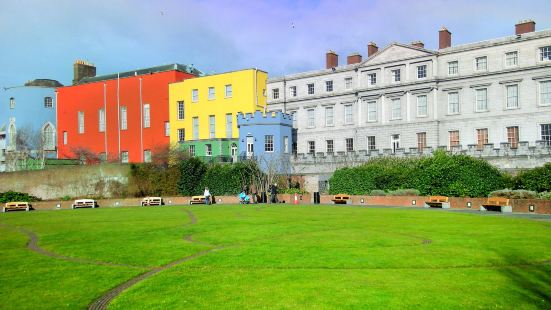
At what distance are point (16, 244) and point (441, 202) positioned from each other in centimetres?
2524

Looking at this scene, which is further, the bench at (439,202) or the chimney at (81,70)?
the chimney at (81,70)

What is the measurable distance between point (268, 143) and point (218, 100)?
408 inches

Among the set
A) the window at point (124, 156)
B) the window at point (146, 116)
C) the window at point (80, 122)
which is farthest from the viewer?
the window at point (80, 122)

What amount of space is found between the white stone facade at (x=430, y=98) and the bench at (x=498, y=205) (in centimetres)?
1828

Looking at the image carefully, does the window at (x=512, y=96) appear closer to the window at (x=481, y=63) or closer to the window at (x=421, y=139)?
the window at (x=481, y=63)

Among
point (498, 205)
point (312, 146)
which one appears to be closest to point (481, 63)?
point (312, 146)

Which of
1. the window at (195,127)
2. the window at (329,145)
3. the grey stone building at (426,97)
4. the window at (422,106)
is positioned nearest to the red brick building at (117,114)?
the window at (195,127)

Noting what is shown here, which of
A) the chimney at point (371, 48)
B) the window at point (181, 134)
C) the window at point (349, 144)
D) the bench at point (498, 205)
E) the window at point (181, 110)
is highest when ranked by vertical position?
the chimney at point (371, 48)

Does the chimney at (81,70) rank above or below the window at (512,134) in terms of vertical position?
above

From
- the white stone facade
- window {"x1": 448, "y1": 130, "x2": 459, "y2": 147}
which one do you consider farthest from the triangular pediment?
window {"x1": 448, "y1": 130, "x2": 459, "y2": 147}

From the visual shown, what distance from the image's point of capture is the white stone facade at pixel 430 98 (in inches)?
1857

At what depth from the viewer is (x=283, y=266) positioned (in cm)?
1370

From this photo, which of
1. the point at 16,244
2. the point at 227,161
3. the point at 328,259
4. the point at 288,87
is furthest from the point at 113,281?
the point at 288,87

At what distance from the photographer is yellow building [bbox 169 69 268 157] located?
203 ft
